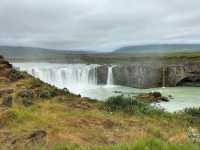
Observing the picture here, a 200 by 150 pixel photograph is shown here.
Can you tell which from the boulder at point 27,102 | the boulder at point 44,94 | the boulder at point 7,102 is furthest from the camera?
the boulder at point 44,94

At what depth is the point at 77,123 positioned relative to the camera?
9188 millimetres

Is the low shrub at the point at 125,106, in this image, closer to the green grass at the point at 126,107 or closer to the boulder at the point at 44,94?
the green grass at the point at 126,107

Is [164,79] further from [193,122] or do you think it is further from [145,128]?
[145,128]

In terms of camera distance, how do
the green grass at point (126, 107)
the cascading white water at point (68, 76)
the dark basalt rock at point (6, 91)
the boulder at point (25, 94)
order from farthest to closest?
the cascading white water at point (68, 76) < the dark basalt rock at point (6, 91) < the boulder at point (25, 94) < the green grass at point (126, 107)

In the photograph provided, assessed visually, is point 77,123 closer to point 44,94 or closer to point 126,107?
point 126,107

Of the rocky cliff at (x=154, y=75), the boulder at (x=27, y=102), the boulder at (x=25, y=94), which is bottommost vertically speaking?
the rocky cliff at (x=154, y=75)

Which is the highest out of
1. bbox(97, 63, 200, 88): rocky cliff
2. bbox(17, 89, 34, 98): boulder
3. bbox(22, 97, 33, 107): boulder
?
bbox(17, 89, 34, 98): boulder

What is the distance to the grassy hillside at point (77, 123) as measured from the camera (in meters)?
7.19

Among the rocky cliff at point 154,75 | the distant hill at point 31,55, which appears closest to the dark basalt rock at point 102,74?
the rocky cliff at point 154,75

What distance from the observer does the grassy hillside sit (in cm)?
719

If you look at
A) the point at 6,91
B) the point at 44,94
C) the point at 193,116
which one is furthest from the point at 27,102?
the point at 193,116

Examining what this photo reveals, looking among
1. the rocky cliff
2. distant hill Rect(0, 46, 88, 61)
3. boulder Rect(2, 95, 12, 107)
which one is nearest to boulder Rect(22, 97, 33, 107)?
boulder Rect(2, 95, 12, 107)

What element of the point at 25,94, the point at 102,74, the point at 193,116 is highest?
the point at 25,94

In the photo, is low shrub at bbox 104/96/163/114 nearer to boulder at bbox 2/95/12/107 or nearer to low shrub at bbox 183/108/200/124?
low shrub at bbox 183/108/200/124
